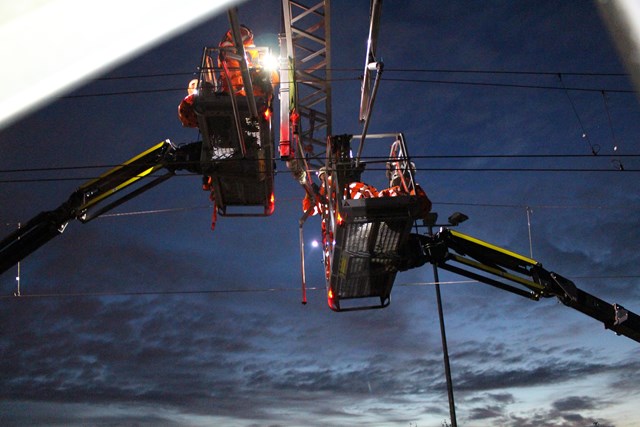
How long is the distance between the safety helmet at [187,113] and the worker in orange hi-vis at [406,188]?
397 centimetres

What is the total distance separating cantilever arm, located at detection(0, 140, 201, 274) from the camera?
11203 millimetres

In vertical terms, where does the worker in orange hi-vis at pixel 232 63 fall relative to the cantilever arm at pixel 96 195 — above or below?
above

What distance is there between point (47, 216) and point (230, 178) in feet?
13.3

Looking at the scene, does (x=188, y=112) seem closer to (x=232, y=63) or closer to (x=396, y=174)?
(x=232, y=63)

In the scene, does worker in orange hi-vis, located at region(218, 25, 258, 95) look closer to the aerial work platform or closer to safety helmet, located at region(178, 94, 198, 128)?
safety helmet, located at region(178, 94, 198, 128)

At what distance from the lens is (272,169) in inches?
433

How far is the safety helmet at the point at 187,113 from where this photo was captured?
10.2 meters

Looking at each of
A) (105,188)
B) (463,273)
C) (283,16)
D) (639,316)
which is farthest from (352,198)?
(639,316)

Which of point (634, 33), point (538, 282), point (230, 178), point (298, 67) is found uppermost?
point (298, 67)

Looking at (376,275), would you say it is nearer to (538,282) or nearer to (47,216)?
(538,282)

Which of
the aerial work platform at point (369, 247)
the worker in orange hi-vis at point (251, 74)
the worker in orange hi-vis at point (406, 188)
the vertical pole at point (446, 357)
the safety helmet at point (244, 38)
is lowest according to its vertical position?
the vertical pole at point (446, 357)

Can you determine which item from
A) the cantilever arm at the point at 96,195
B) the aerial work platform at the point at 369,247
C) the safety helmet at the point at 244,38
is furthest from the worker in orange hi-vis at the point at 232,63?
the aerial work platform at the point at 369,247

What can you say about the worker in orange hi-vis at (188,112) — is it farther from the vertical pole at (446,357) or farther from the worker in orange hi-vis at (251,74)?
the vertical pole at (446,357)

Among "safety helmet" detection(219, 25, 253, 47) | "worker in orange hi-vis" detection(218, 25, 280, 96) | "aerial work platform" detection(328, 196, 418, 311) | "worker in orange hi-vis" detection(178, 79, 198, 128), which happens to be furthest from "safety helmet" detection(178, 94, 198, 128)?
"aerial work platform" detection(328, 196, 418, 311)
